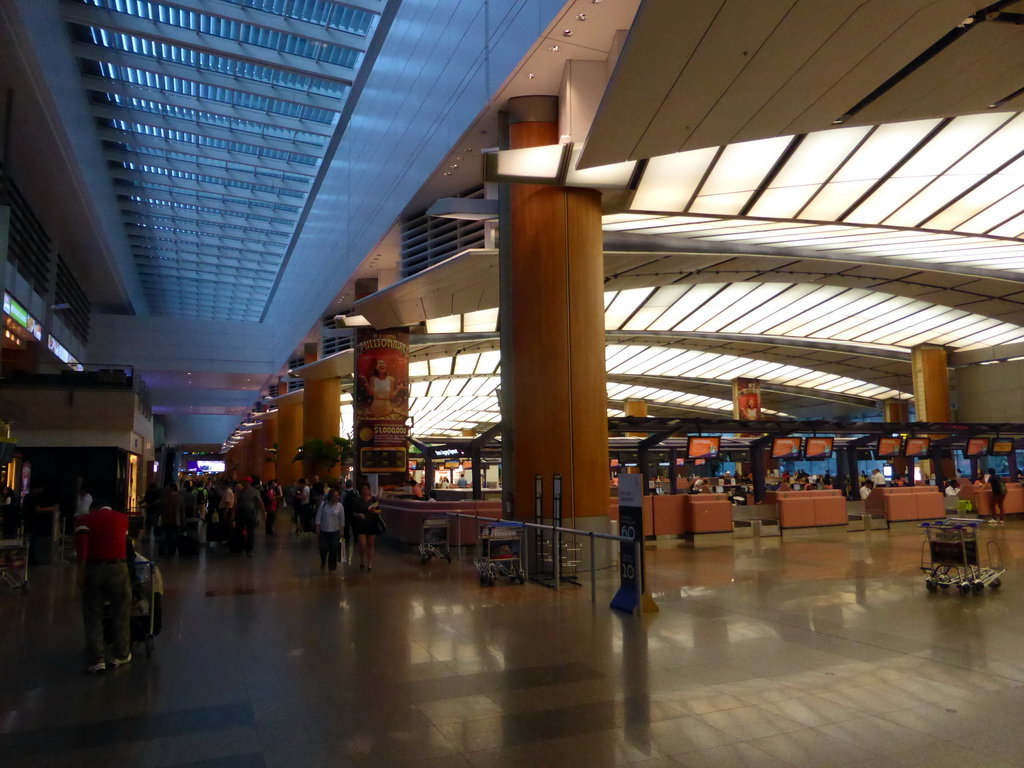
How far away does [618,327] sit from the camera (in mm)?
31016

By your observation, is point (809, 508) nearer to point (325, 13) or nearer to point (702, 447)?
point (702, 447)

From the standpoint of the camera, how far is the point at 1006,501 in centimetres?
2206

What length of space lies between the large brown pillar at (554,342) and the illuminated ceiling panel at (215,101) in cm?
1111

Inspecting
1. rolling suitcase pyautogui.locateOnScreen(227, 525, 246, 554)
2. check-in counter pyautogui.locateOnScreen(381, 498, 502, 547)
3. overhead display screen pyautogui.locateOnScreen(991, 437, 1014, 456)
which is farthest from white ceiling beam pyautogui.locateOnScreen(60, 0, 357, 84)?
overhead display screen pyautogui.locateOnScreen(991, 437, 1014, 456)

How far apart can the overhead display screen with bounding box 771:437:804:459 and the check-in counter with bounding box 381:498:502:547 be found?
9.05 m

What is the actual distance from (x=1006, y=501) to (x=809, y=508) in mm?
8244

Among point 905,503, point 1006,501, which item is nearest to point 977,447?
point 1006,501

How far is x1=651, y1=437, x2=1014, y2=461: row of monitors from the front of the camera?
19.8 meters

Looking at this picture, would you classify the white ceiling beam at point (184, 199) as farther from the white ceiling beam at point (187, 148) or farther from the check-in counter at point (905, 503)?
the check-in counter at point (905, 503)

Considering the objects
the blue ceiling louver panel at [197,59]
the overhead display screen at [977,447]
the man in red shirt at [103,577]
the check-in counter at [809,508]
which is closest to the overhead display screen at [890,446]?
the overhead display screen at [977,447]

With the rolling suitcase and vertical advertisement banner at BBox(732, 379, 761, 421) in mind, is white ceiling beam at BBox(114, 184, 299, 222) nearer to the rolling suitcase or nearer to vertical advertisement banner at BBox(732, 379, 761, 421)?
the rolling suitcase

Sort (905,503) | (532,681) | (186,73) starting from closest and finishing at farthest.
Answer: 1. (532,681)
2. (905,503)
3. (186,73)

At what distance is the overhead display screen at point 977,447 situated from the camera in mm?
25141

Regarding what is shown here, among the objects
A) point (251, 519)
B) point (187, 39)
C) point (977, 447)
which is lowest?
point (251, 519)
